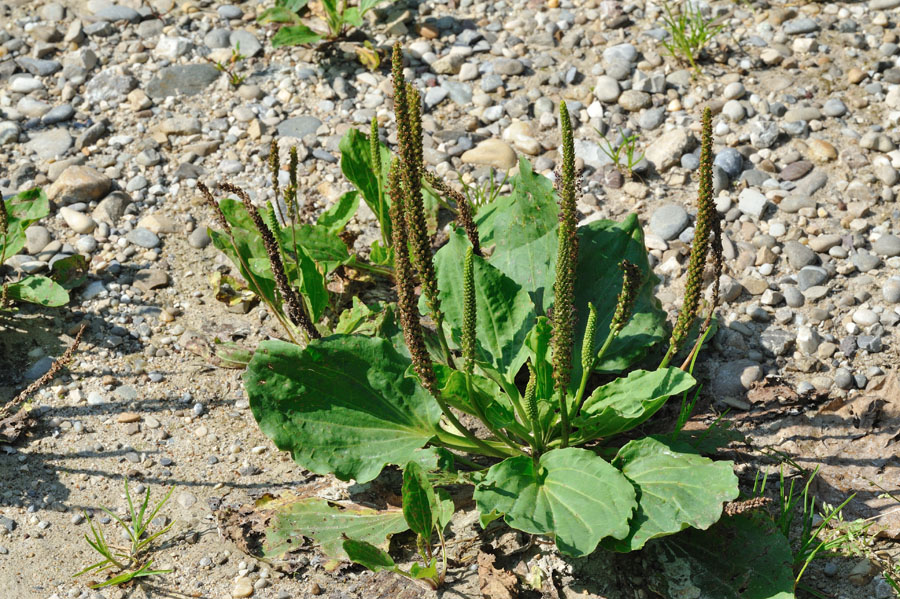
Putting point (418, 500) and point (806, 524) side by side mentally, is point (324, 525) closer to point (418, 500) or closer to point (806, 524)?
point (418, 500)

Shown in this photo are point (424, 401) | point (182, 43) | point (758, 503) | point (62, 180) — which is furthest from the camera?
point (182, 43)

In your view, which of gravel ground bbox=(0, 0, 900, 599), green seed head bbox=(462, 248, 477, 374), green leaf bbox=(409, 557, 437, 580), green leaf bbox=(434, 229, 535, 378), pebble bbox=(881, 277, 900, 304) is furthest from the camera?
pebble bbox=(881, 277, 900, 304)

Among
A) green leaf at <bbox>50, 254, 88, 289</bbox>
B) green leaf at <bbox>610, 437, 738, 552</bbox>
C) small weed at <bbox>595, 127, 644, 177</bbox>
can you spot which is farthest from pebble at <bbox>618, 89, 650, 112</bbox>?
green leaf at <bbox>50, 254, 88, 289</bbox>

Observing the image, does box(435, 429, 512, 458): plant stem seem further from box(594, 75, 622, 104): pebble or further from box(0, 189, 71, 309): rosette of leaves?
box(594, 75, 622, 104): pebble

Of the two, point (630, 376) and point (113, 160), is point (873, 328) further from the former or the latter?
point (113, 160)

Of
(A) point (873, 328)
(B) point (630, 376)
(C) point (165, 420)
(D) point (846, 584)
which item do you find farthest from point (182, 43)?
(D) point (846, 584)

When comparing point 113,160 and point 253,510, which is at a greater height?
point 113,160
